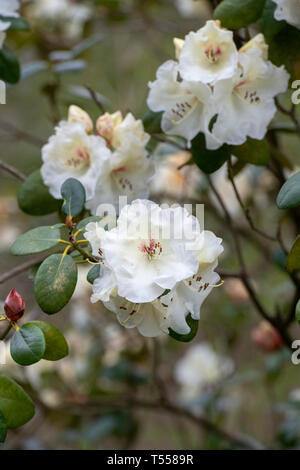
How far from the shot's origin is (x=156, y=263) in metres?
0.73

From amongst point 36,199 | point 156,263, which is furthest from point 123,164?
point 156,263

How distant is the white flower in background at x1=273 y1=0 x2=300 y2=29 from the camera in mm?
874

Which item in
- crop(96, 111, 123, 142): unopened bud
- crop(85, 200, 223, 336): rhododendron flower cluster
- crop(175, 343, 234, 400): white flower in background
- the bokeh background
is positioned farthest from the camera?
crop(175, 343, 234, 400): white flower in background

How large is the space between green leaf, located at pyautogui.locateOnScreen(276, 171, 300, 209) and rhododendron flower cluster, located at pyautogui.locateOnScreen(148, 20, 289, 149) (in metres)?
0.16

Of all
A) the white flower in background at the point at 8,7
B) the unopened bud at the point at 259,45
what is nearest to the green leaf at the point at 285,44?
the unopened bud at the point at 259,45

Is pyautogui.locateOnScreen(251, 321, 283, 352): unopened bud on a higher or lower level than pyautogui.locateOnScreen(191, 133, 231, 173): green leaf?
lower

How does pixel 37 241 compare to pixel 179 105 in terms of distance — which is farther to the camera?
pixel 179 105

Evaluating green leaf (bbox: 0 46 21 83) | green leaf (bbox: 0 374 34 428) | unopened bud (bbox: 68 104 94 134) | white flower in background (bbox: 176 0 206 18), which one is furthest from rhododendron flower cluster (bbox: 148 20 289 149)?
white flower in background (bbox: 176 0 206 18)

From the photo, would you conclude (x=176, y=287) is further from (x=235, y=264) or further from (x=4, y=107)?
(x=4, y=107)

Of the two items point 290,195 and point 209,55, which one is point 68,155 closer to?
point 209,55

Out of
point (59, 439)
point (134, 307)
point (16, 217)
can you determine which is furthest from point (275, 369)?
point (16, 217)

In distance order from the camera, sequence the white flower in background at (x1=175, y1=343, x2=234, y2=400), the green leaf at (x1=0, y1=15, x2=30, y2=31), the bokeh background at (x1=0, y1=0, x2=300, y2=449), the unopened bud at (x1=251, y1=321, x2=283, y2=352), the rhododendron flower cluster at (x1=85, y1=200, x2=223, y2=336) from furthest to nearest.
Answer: the white flower in background at (x1=175, y1=343, x2=234, y2=400) → the bokeh background at (x1=0, y1=0, x2=300, y2=449) → the unopened bud at (x1=251, y1=321, x2=283, y2=352) → the green leaf at (x1=0, y1=15, x2=30, y2=31) → the rhododendron flower cluster at (x1=85, y1=200, x2=223, y2=336)

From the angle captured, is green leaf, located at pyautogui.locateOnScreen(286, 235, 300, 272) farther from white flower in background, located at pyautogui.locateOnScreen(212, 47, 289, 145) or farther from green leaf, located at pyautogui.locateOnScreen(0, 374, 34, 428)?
green leaf, located at pyautogui.locateOnScreen(0, 374, 34, 428)

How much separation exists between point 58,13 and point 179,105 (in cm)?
131
